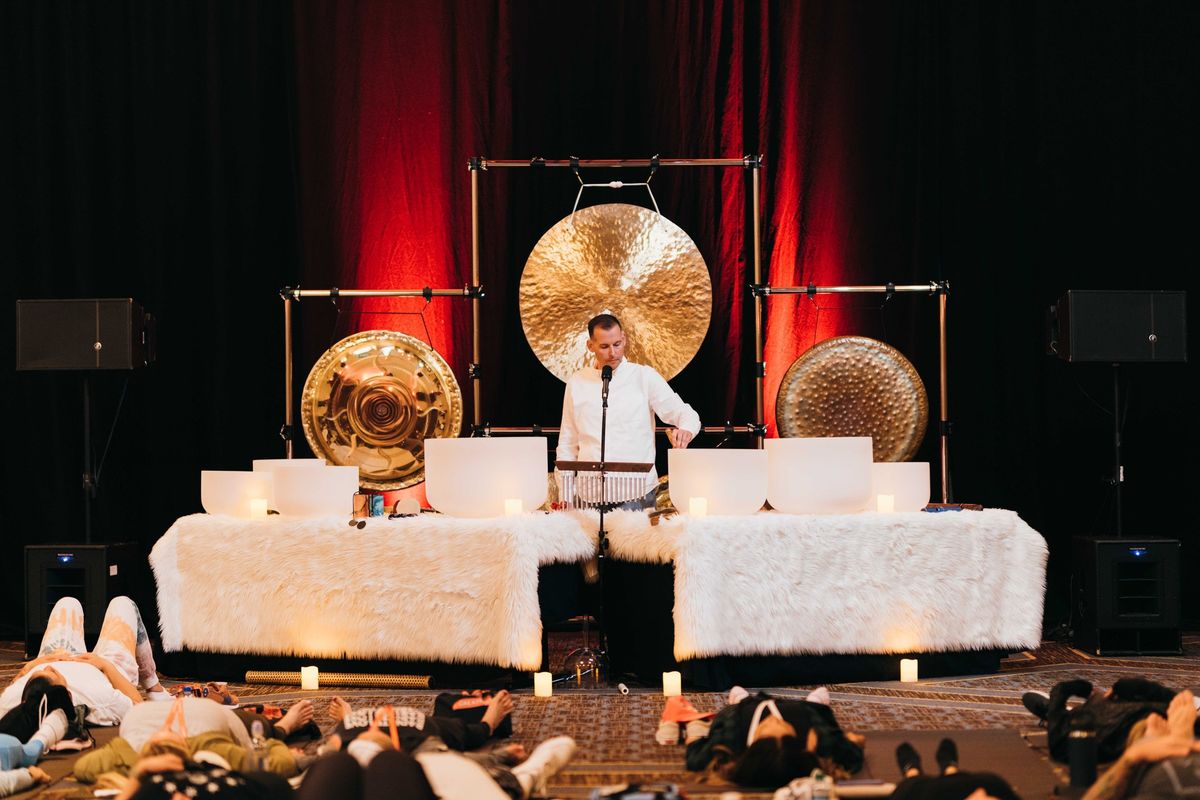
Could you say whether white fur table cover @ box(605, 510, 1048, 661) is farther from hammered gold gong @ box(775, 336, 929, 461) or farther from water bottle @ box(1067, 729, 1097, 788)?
water bottle @ box(1067, 729, 1097, 788)

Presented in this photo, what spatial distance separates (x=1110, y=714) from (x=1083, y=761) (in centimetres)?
24

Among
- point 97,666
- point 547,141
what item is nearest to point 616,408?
point 547,141

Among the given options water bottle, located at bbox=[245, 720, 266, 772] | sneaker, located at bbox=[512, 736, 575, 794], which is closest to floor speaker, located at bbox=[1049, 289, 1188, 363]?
sneaker, located at bbox=[512, 736, 575, 794]

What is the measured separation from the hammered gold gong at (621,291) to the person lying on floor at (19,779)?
2939 mm

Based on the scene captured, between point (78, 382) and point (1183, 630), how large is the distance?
499 cm

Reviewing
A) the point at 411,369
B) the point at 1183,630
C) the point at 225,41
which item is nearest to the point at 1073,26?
the point at 1183,630

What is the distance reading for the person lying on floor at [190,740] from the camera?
110 inches

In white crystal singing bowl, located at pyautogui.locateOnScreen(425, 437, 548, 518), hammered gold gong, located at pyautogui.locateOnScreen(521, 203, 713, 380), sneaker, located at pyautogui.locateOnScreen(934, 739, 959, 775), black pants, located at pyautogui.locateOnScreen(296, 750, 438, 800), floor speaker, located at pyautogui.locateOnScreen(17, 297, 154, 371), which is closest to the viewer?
black pants, located at pyautogui.locateOnScreen(296, 750, 438, 800)

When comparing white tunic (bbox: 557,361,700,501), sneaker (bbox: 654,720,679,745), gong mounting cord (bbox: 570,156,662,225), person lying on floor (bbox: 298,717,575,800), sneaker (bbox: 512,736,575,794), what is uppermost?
gong mounting cord (bbox: 570,156,662,225)

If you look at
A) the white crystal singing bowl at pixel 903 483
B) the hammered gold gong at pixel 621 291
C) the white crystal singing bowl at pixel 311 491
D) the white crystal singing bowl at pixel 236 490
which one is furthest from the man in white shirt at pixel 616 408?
the white crystal singing bowl at pixel 236 490

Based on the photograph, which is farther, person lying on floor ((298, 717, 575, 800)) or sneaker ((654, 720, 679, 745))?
sneaker ((654, 720, 679, 745))

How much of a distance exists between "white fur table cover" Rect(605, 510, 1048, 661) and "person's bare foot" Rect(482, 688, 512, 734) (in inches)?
32.8

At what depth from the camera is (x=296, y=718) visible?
3439 mm

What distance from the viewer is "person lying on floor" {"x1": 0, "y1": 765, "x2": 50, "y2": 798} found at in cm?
288
